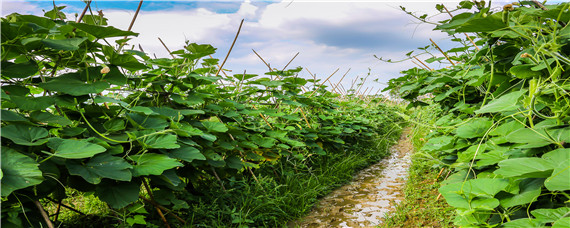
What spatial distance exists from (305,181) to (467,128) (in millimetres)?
1764

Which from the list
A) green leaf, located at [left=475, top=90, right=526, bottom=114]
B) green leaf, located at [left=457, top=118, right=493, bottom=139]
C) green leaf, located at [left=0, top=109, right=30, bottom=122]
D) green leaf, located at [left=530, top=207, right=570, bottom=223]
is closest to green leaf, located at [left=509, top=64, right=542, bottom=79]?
green leaf, located at [left=475, top=90, right=526, bottom=114]

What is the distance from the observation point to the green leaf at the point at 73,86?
1547mm

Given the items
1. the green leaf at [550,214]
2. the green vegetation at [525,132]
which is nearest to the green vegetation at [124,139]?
the green vegetation at [525,132]

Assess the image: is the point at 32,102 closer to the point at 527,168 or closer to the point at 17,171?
the point at 17,171

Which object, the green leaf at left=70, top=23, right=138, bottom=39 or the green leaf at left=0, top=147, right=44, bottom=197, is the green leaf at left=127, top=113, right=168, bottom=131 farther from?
the green leaf at left=0, top=147, right=44, bottom=197

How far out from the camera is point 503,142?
1668mm

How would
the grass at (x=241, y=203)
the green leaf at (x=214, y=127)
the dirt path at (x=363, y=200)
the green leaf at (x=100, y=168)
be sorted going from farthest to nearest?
the dirt path at (x=363, y=200) → the green leaf at (x=214, y=127) → the grass at (x=241, y=203) → the green leaf at (x=100, y=168)

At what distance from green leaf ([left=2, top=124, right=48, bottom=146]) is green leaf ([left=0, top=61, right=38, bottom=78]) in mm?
259

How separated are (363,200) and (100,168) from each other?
8.37ft

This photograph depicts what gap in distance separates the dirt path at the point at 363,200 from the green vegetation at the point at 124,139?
0.51ft

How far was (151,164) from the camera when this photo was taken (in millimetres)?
1607

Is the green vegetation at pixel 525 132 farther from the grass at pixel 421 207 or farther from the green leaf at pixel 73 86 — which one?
the green leaf at pixel 73 86

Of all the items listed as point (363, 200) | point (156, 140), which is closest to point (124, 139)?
point (156, 140)

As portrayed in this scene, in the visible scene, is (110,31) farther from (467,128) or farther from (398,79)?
(398,79)
